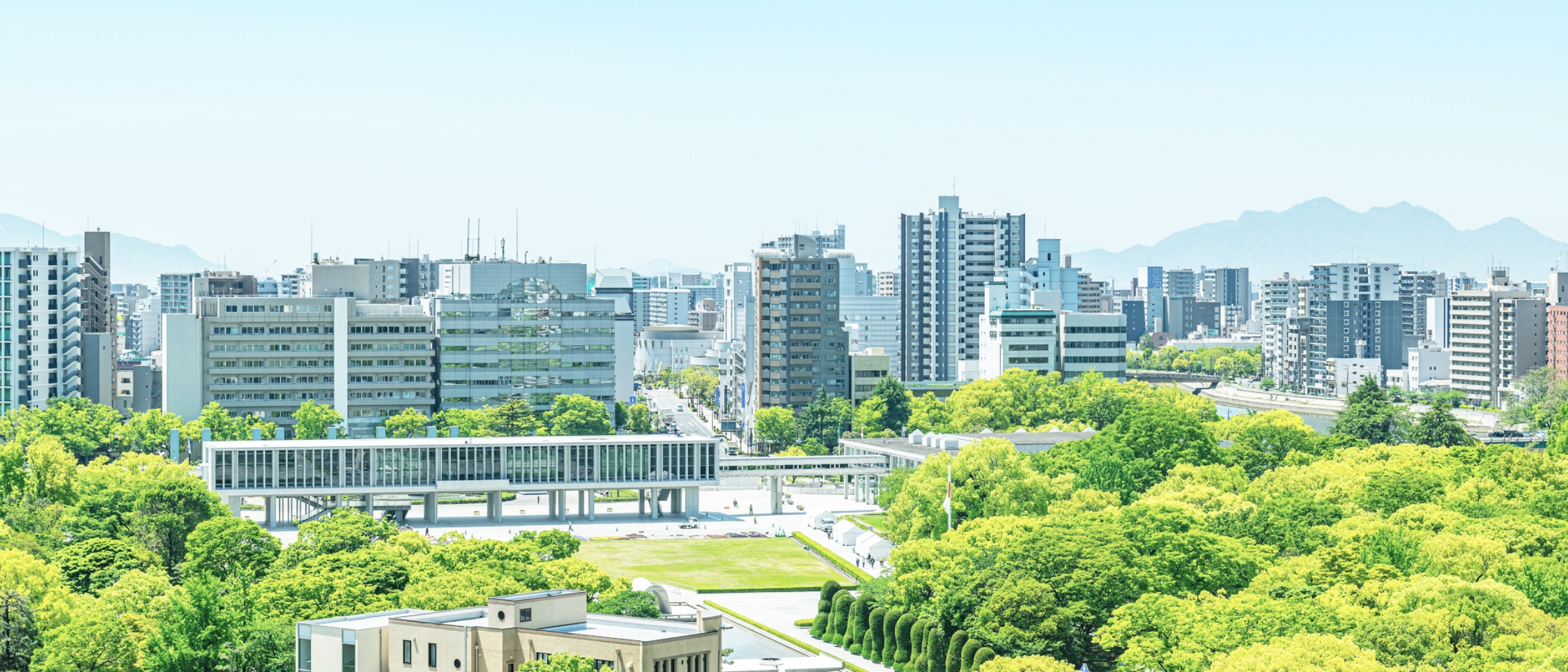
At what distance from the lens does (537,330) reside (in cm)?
14038

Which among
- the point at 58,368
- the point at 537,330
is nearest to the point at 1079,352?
the point at 537,330

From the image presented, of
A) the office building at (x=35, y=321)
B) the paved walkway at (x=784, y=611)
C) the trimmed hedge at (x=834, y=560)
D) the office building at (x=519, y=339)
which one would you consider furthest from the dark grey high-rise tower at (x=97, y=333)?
the paved walkway at (x=784, y=611)

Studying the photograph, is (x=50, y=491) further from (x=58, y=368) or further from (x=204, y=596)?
(x=58, y=368)

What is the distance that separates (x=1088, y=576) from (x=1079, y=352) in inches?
3862

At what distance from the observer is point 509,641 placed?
4044 centimetres

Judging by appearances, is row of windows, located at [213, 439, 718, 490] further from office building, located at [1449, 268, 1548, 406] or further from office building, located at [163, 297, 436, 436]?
office building, located at [1449, 268, 1548, 406]

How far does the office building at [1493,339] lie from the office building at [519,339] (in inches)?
3817

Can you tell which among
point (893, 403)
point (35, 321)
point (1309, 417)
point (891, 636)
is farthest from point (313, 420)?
point (1309, 417)

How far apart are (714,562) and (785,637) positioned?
74.1 feet

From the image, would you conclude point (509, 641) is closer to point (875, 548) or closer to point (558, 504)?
point (875, 548)

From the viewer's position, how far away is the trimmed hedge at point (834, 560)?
83.1 meters

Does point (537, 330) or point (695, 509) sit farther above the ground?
point (537, 330)

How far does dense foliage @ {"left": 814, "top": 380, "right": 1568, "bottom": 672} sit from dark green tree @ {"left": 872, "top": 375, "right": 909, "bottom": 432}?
190ft

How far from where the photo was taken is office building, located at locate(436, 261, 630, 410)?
13975cm
